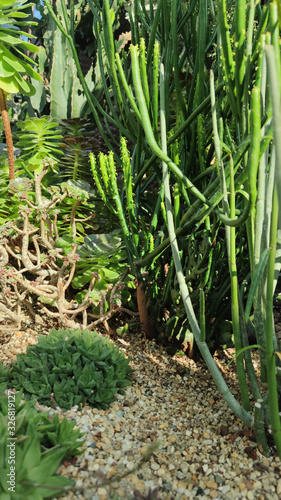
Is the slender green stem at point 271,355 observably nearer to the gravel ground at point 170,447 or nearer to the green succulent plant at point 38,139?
the gravel ground at point 170,447

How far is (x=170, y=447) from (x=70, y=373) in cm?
39

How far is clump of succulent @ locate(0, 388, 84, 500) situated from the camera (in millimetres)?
854

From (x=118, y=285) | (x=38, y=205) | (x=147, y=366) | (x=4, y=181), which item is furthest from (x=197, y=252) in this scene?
(x=4, y=181)

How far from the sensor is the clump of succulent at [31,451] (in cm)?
85

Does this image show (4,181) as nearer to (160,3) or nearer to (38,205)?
(38,205)

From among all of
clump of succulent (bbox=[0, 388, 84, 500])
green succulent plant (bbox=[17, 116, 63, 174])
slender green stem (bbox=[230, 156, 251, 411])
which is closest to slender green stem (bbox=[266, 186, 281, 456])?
slender green stem (bbox=[230, 156, 251, 411])

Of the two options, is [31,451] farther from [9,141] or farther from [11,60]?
[11,60]

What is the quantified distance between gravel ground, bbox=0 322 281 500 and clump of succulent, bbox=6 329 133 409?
50 millimetres

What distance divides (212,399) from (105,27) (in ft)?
4.69

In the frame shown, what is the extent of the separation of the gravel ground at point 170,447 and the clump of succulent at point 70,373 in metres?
0.05

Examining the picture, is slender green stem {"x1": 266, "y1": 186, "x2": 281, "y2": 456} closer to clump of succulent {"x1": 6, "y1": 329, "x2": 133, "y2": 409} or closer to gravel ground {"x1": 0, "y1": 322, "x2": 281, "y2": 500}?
gravel ground {"x1": 0, "y1": 322, "x2": 281, "y2": 500}

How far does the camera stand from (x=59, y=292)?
70.8 inches

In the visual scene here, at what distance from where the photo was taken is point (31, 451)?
91 centimetres

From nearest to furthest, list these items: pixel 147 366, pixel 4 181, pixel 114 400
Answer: pixel 114 400 → pixel 147 366 → pixel 4 181
